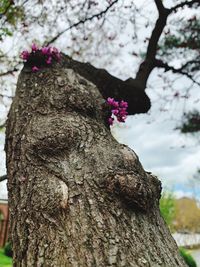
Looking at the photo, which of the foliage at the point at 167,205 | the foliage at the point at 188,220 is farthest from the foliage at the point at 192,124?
the foliage at the point at 188,220

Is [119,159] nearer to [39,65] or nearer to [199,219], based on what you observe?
[39,65]

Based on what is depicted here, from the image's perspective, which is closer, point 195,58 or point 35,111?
point 35,111

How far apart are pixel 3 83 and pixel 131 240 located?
7.90m

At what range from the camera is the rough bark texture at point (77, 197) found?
1471 millimetres

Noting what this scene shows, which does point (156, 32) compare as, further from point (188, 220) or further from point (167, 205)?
point (188, 220)

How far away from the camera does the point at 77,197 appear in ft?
5.50

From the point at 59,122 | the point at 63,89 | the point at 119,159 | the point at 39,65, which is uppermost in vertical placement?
the point at 39,65

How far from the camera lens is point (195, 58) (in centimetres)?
574

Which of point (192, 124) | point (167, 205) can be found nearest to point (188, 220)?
point (167, 205)

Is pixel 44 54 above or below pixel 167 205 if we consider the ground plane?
below

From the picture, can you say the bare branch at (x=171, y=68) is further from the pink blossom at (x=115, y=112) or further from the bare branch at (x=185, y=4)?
the pink blossom at (x=115, y=112)

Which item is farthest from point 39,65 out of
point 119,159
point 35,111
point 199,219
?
point 199,219

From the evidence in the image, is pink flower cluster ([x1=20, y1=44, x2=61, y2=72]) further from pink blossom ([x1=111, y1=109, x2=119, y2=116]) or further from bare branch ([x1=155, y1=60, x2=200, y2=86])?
bare branch ([x1=155, y1=60, x2=200, y2=86])

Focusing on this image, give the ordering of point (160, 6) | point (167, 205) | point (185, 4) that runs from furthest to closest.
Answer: point (167, 205)
point (185, 4)
point (160, 6)
